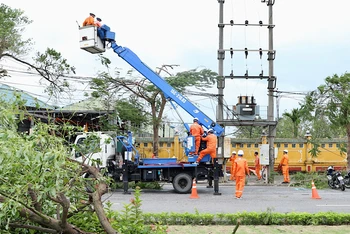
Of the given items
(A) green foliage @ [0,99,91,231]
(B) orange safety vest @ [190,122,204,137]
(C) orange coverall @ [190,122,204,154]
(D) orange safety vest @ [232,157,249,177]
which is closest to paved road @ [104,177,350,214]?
(D) orange safety vest @ [232,157,249,177]

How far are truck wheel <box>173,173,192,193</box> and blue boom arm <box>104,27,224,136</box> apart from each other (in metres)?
1.95

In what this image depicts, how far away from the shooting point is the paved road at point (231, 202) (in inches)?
473

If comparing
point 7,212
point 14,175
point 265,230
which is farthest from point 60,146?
point 265,230

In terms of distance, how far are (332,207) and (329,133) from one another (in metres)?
13.4

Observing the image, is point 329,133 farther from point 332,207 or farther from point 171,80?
point 332,207

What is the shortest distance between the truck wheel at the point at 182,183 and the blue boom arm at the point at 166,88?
195cm

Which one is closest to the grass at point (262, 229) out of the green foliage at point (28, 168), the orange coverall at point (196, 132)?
the green foliage at point (28, 168)

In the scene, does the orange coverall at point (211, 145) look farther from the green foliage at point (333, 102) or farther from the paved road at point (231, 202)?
the green foliage at point (333, 102)

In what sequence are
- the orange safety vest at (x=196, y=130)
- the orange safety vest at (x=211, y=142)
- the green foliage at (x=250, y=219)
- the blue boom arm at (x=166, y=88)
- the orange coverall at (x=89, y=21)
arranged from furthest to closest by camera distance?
1. the blue boom arm at (x=166, y=88)
2. the orange safety vest at (x=196, y=130)
3. the orange safety vest at (x=211, y=142)
4. the orange coverall at (x=89, y=21)
5. the green foliage at (x=250, y=219)

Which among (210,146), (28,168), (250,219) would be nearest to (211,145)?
(210,146)

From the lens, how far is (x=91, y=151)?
5.18 meters

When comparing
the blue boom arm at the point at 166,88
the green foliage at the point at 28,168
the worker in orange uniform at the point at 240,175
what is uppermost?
the blue boom arm at the point at 166,88

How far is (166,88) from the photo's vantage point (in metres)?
16.8

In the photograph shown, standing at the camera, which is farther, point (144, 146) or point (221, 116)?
point (144, 146)
